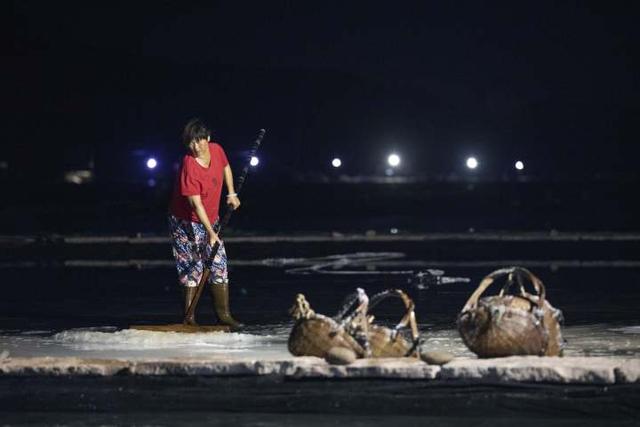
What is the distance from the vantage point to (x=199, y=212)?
13102 mm

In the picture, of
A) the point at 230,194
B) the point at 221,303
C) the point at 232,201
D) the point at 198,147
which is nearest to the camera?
the point at 198,147

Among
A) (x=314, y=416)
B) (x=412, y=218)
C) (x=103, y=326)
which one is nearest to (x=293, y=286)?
(x=103, y=326)

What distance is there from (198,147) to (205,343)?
5.33ft

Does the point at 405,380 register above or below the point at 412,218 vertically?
below

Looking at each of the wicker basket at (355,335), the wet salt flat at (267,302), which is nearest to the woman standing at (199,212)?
the wet salt flat at (267,302)

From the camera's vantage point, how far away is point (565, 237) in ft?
85.6

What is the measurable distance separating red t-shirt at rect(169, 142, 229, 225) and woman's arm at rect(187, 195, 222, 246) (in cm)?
5

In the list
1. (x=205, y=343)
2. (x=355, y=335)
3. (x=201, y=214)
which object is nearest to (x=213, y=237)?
(x=201, y=214)

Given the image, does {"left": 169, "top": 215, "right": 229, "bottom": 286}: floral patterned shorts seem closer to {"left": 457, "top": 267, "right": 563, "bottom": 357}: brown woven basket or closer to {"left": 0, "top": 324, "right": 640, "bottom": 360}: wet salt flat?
{"left": 0, "top": 324, "right": 640, "bottom": 360}: wet salt flat

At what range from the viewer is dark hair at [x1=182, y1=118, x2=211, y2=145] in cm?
1312

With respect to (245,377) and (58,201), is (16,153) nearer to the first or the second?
(58,201)

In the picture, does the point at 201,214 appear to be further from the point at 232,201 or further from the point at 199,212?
the point at 232,201

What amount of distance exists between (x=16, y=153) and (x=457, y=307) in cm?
12882

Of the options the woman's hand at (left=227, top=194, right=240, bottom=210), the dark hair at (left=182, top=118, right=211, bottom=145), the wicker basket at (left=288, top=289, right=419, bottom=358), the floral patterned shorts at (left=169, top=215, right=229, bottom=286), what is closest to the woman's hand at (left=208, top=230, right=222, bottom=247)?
the floral patterned shorts at (left=169, top=215, right=229, bottom=286)
